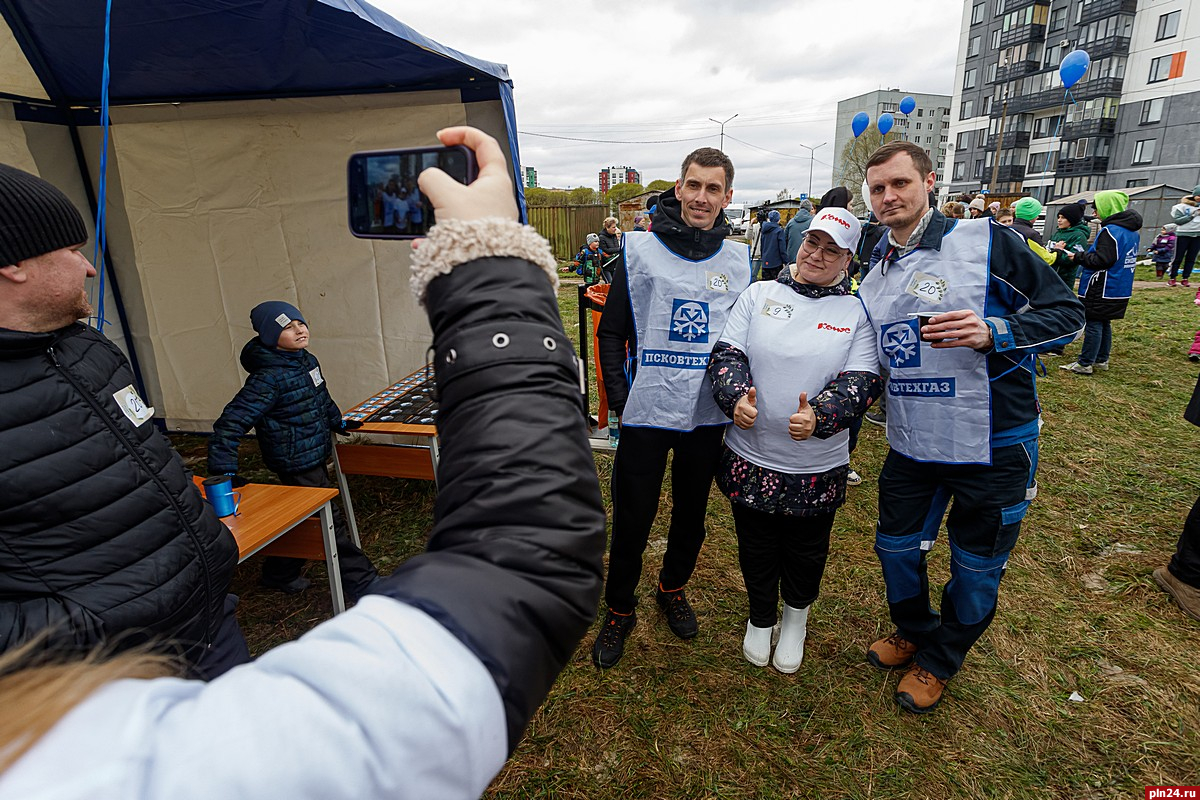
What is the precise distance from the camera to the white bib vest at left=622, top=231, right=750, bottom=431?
2.59 meters

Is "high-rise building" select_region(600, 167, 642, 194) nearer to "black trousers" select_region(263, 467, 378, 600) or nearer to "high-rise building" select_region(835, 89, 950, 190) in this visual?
"high-rise building" select_region(835, 89, 950, 190)

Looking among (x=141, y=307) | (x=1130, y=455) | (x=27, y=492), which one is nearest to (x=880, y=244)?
(x=27, y=492)

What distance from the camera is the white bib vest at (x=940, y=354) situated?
215cm

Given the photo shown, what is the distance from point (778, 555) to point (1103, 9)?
4604cm

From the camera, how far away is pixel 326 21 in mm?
2680

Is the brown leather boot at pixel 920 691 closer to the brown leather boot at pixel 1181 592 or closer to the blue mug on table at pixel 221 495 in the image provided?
the brown leather boot at pixel 1181 592

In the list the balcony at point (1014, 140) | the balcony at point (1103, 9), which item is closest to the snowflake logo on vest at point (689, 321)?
the balcony at point (1103, 9)

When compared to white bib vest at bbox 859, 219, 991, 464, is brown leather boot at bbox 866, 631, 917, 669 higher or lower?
lower

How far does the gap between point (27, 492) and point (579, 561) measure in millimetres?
→ 1465

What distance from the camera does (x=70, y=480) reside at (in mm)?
1395

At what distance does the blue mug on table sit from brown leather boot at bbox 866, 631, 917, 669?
118 inches

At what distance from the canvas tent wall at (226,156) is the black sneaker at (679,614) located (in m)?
2.59

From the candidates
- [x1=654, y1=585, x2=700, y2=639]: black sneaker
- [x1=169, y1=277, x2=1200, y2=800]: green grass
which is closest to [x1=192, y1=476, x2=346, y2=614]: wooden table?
[x1=169, y1=277, x2=1200, y2=800]: green grass

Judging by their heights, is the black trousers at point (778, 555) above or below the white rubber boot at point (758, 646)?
above
